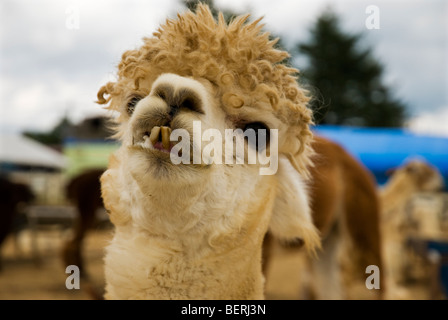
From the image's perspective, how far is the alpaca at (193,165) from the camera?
4.61ft

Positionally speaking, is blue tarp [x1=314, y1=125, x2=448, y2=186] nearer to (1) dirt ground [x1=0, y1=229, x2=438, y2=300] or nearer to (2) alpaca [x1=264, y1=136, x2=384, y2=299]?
(1) dirt ground [x1=0, y1=229, x2=438, y2=300]

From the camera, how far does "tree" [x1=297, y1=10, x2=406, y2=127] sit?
2112 cm

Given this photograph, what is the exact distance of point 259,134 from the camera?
167 centimetres

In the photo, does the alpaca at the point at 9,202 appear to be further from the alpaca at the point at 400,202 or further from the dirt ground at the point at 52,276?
the alpaca at the point at 400,202

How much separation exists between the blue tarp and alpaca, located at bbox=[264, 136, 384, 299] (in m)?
4.01

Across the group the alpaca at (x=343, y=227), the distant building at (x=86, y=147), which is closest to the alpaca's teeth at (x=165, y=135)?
the alpaca at (x=343, y=227)

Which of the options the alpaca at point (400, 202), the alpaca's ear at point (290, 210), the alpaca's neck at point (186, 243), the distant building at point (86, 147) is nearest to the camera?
the alpaca's neck at point (186, 243)

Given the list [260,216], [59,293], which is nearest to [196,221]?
[260,216]

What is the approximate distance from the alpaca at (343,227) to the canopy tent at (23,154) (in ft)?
30.2

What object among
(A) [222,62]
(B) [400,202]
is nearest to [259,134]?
(A) [222,62]

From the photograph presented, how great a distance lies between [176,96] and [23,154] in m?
11.8

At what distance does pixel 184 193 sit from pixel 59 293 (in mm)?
5048

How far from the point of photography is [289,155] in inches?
71.6

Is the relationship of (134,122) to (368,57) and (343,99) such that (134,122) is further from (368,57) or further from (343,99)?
(368,57)
